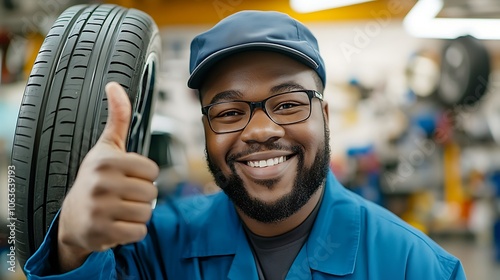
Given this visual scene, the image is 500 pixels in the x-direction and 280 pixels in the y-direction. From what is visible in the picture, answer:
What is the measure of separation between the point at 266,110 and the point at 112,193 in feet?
1.68

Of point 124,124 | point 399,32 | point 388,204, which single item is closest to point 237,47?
point 124,124

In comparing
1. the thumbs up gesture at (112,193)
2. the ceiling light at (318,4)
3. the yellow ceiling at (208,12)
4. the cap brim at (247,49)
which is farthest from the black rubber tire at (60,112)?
the yellow ceiling at (208,12)

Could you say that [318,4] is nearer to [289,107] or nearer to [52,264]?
[289,107]

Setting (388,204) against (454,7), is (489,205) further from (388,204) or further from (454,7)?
(454,7)

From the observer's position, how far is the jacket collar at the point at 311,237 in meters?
1.17

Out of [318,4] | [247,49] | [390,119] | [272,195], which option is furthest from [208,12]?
[272,195]

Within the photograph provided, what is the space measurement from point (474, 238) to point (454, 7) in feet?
7.92

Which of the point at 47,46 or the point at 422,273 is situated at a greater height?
the point at 47,46

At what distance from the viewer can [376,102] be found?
4984 mm

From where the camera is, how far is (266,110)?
118cm

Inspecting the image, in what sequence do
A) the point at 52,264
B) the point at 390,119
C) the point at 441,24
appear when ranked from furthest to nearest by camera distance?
Answer: 1. the point at 390,119
2. the point at 441,24
3. the point at 52,264

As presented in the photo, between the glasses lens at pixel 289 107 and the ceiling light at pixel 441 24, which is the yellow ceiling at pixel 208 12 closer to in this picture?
the ceiling light at pixel 441 24

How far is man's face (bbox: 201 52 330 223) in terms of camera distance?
118cm

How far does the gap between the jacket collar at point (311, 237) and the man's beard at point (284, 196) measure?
8 centimetres
